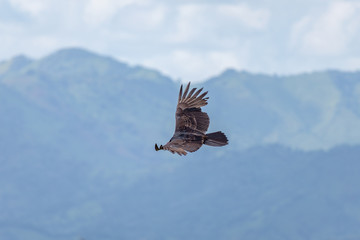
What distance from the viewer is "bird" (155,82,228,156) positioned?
15.5 meters

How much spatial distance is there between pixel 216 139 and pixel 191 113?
1.97 m

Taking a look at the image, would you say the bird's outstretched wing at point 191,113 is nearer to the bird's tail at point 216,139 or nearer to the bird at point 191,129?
the bird at point 191,129

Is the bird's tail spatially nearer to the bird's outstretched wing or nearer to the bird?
the bird

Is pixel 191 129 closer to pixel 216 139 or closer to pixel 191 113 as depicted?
pixel 216 139

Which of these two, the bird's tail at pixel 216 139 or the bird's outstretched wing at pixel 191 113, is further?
the bird's outstretched wing at pixel 191 113

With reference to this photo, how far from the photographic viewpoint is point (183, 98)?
61.9ft

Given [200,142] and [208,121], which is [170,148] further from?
[208,121]

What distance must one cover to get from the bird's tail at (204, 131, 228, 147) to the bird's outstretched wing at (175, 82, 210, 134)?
236 millimetres

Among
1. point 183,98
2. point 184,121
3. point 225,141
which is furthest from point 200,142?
point 183,98

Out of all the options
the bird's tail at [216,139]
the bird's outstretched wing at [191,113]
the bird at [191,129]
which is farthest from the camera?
the bird's outstretched wing at [191,113]

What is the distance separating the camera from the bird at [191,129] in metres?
15.5

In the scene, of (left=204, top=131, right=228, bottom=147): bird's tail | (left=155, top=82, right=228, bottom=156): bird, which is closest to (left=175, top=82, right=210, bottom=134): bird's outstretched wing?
(left=155, top=82, right=228, bottom=156): bird

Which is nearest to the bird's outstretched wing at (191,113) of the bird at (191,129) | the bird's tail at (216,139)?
the bird at (191,129)

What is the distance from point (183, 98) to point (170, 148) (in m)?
3.85
